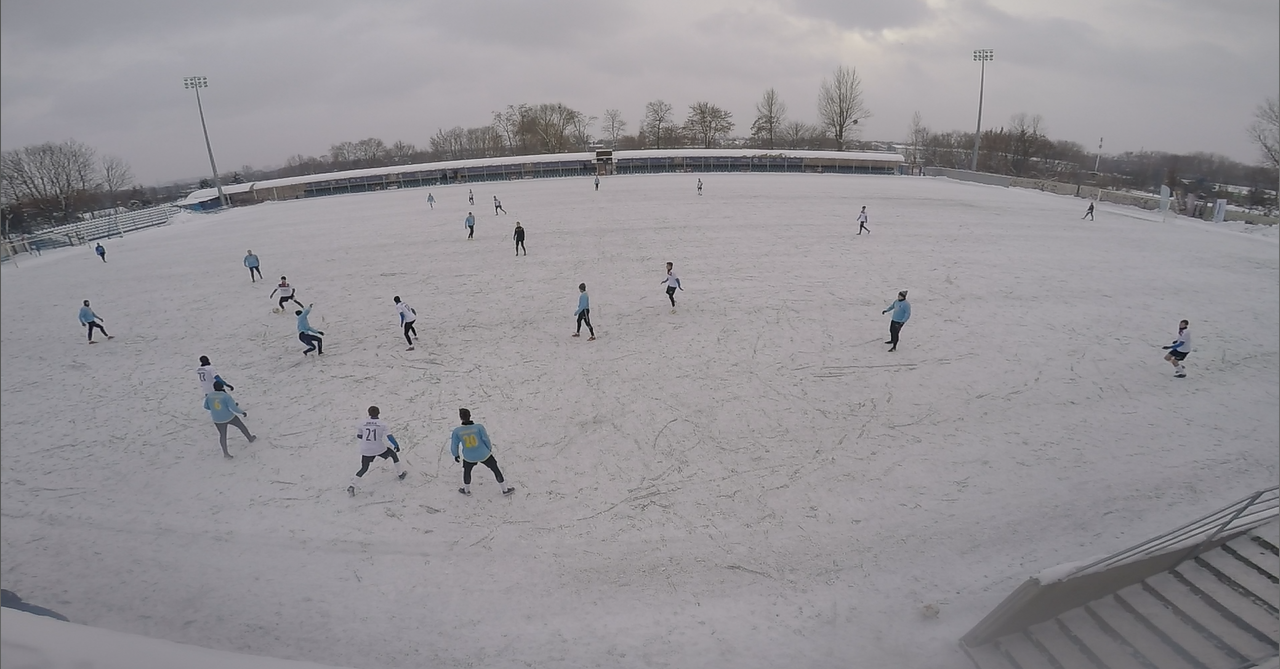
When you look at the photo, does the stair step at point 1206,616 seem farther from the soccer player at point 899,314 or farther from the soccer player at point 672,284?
the soccer player at point 672,284

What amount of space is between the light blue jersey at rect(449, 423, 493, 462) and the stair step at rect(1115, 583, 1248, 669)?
6.53 m

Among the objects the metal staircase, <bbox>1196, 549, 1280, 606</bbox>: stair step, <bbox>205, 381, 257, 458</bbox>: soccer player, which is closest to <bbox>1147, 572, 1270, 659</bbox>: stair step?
the metal staircase

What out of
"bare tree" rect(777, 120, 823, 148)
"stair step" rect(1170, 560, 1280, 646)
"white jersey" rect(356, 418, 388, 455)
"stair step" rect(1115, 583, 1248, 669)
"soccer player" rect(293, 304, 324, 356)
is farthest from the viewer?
"bare tree" rect(777, 120, 823, 148)

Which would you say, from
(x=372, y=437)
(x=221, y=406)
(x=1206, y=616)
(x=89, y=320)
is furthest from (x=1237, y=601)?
(x=89, y=320)

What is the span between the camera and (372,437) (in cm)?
674

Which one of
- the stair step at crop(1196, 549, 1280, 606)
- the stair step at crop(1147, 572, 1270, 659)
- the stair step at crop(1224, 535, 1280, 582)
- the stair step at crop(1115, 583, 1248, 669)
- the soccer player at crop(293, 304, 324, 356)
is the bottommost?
the stair step at crop(1115, 583, 1248, 669)

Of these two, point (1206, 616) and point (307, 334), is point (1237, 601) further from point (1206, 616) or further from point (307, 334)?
point (307, 334)

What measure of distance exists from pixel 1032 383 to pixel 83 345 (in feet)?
68.1

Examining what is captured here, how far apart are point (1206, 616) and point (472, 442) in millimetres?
7174

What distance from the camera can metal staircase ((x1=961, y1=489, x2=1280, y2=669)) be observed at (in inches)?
168

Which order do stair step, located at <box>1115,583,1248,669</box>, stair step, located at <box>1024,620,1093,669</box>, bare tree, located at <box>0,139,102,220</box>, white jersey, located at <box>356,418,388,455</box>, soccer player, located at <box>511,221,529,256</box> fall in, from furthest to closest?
bare tree, located at <box>0,139,102,220</box>
soccer player, located at <box>511,221,529,256</box>
white jersey, located at <box>356,418,388,455</box>
stair step, located at <box>1024,620,1093,669</box>
stair step, located at <box>1115,583,1248,669</box>

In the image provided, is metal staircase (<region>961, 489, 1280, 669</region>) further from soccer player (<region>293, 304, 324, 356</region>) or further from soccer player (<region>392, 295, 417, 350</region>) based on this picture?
soccer player (<region>293, 304, 324, 356</region>)

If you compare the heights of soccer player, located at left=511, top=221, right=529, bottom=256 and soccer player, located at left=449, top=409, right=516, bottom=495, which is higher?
soccer player, located at left=511, top=221, right=529, bottom=256

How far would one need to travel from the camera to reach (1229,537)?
5.20m
